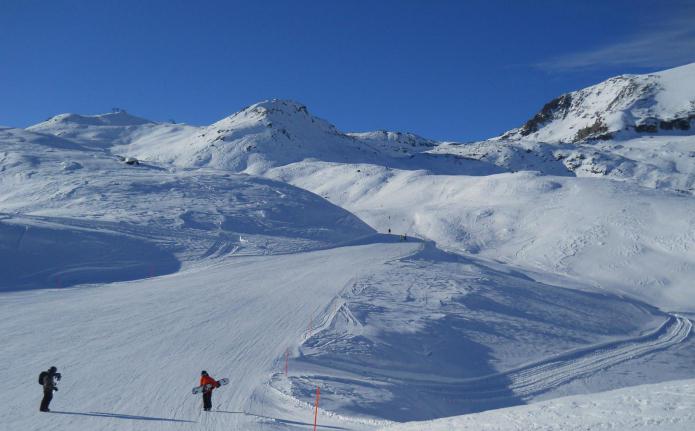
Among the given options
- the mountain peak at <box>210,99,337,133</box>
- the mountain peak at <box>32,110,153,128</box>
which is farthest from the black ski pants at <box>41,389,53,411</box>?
the mountain peak at <box>32,110,153,128</box>

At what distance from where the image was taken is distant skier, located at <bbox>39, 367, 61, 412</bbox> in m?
11.4

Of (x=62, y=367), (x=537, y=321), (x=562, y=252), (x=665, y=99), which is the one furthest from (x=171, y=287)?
(x=665, y=99)

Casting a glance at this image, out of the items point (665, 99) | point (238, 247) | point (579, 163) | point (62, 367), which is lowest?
point (62, 367)

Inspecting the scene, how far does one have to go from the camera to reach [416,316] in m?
22.8

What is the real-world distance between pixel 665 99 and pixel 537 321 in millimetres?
187121

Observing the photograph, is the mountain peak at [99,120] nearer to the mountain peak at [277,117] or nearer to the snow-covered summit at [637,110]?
the mountain peak at [277,117]

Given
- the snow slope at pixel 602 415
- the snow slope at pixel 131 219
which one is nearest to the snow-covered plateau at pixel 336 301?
the snow slope at pixel 602 415

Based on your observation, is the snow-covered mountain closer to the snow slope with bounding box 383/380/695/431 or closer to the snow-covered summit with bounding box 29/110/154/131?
the snow-covered summit with bounding box 29/110/154/131

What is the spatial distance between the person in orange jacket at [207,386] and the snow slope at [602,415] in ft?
13.7

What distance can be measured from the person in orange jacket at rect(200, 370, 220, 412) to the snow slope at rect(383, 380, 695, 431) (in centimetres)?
418

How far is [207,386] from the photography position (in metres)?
11.8

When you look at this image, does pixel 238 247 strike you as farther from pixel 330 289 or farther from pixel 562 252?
pixel 562 252

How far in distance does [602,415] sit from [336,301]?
1593cm

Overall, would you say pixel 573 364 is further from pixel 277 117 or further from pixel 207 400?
pixel 277 117
